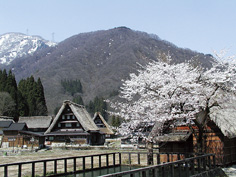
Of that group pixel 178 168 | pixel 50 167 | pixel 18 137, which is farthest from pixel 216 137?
pixel 18 137

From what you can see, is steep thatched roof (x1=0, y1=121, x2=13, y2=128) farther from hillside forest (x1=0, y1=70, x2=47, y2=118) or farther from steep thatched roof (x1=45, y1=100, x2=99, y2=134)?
hillside forest (x1=0, y1=70, x2=47, y2=118)

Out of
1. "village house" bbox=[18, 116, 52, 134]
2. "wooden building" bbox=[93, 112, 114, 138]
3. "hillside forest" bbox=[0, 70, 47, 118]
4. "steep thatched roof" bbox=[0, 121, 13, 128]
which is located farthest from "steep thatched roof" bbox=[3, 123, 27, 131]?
"wooden building" bbox=[93, 112, 114, 138]

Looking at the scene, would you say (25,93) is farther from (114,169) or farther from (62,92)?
(114,169)

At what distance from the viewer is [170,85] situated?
12.9m

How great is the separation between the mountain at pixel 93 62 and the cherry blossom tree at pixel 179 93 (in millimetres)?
64085

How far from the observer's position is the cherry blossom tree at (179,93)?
12.8 meters

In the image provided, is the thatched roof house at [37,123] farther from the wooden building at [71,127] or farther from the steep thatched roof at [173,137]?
the steep thatched roof at [173,137]

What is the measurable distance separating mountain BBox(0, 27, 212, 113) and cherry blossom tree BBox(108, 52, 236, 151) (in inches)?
2523

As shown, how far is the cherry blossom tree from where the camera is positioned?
42.1 feet

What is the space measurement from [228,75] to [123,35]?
561 feet

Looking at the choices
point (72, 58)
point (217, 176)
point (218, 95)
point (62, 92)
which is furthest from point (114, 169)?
point (72, 58)

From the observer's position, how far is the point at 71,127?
43250 millimetres

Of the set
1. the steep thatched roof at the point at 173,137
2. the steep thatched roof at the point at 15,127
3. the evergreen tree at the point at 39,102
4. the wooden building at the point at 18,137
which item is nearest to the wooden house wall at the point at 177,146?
the steep thatched roof at the point at 173,137

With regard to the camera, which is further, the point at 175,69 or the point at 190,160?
the point at 175,69
